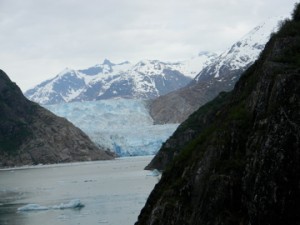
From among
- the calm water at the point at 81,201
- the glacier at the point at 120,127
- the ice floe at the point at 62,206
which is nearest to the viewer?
the calm water at the point at 81,201

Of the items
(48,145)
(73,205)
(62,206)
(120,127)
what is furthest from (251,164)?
(48,145)

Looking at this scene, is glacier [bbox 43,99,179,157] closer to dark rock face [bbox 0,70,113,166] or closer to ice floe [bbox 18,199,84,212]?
dark rock face [bbox 0,70,113,166]

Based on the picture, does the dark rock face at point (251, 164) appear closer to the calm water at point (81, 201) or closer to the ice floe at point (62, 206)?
the calm water at point (81, 201)

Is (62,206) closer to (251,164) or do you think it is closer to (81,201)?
(81,201)

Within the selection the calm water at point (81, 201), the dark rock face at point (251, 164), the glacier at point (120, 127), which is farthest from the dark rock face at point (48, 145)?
the dark rock face at point (251, 164)

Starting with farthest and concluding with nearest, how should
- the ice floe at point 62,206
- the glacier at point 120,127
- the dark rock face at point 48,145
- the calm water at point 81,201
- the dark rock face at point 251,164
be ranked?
1. the dark rock face at point 48,145
2. the glacier at point 120,127
3. the ice floe at point 62,206
4. the calm water at point 81,201
5. the dark rock face at point 251,164

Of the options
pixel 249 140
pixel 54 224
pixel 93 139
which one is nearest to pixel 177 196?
pixel 249 140

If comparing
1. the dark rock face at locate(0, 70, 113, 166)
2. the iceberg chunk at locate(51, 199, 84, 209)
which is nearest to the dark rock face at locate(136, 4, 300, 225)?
the iceberg chunk at locate(51, 199, 84, 209)
